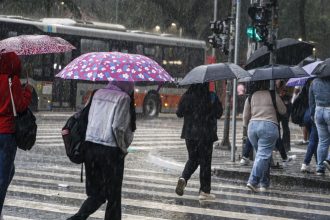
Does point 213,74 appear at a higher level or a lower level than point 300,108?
higher

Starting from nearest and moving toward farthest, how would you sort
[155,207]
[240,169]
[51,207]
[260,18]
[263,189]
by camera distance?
1. [51,207]
2. [155,207]
3. [263,189]
4. [240,169]
5. [260,18]

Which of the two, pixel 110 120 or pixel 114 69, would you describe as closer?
pixel 110 120

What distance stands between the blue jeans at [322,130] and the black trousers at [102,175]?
19.3 ft

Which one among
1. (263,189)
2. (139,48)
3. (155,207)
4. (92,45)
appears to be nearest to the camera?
(155,207)

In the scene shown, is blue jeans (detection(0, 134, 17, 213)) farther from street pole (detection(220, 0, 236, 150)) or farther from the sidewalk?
street pole (detection(220, 0, 236, 150))

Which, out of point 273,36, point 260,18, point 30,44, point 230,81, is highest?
point 260,18

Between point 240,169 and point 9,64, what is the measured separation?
22.9ft

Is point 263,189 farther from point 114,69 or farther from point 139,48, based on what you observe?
point 139,48

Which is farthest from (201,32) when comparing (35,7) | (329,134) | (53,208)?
(53,208)

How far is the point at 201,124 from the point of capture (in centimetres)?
1028

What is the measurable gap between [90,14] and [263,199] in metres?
35.4

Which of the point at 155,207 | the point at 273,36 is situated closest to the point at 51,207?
the point at 155,207

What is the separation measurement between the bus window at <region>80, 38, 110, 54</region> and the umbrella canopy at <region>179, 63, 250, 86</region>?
20262mm

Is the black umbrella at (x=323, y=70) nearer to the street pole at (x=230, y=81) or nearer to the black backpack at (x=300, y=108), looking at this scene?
the black backpack at (x=300, y=108)
